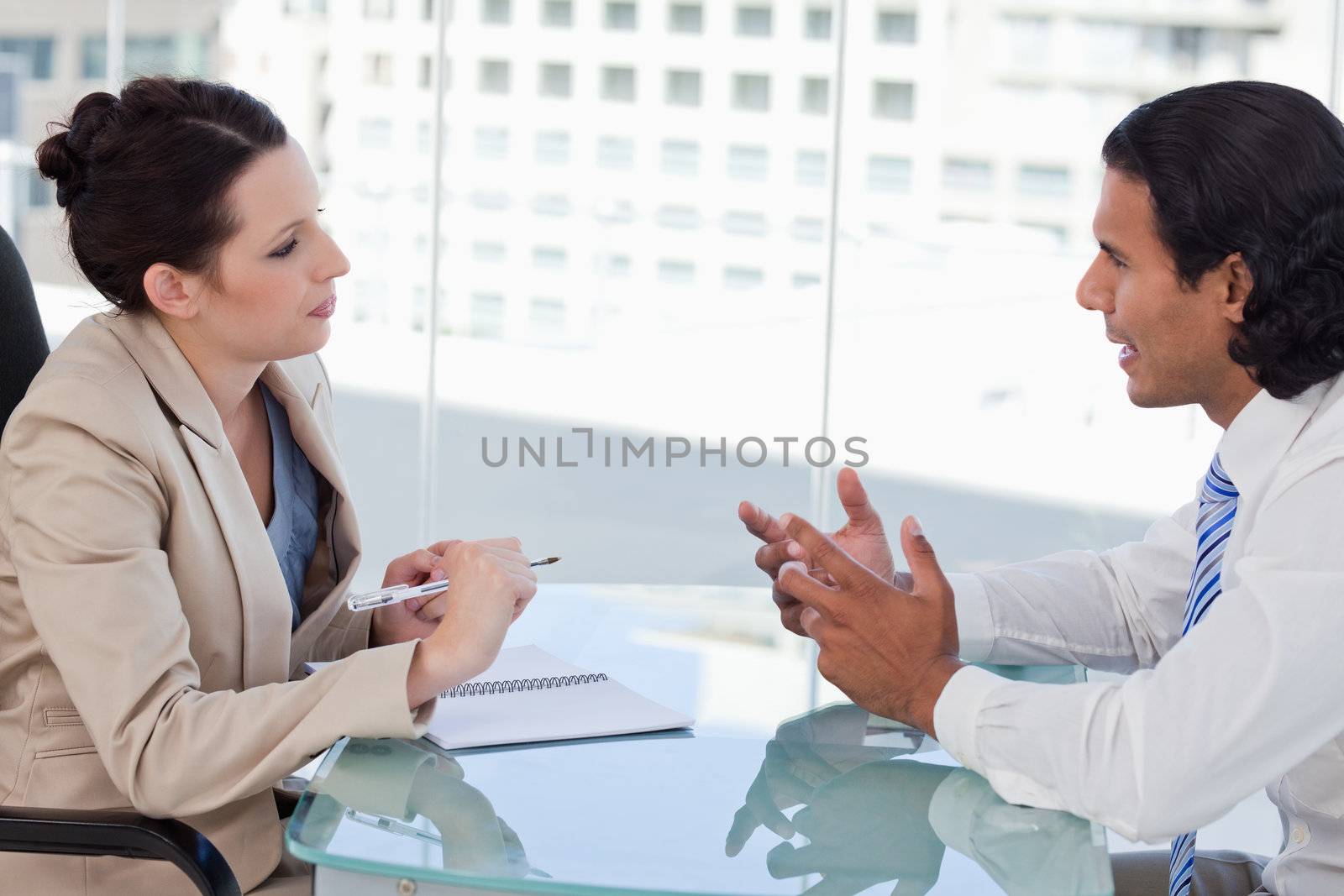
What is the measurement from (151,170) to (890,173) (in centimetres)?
413

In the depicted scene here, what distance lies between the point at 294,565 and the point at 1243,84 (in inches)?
45.8

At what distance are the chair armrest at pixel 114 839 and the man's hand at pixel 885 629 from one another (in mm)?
567

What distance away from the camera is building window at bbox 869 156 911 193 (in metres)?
5.17

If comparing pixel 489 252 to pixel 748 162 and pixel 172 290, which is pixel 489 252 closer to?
pixel 748 162

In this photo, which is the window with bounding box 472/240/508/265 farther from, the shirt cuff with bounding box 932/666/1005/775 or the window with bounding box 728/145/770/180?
the shirt cuff with bounding box 932/666/1005/775

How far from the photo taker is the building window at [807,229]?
5.54 meters

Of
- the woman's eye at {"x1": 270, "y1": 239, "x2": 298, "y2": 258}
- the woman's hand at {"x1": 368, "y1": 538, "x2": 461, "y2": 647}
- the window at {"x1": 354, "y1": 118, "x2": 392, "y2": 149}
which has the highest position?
the window at {"x1": 354, "y1": 118, "x2": 392, "y2": 149}

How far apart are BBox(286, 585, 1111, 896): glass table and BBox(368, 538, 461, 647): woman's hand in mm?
358

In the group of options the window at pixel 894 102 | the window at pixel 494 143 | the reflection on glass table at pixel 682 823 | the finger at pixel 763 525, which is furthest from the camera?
the window at pixel 494 143

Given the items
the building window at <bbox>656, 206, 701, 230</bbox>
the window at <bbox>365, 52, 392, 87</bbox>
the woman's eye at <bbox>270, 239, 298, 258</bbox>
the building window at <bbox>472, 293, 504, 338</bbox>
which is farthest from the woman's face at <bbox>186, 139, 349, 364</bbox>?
the building window at <bbox>472, 293, 504, 338</bbox>

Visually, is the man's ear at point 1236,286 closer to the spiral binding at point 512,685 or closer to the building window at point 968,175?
the spiral binding at point 512,685

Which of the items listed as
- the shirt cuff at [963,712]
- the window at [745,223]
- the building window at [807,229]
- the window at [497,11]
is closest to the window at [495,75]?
the window at [497,11]

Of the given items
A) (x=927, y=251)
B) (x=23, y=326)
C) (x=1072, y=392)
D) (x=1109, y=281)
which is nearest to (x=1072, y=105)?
(x=927, y=251)

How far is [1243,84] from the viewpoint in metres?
1.34
